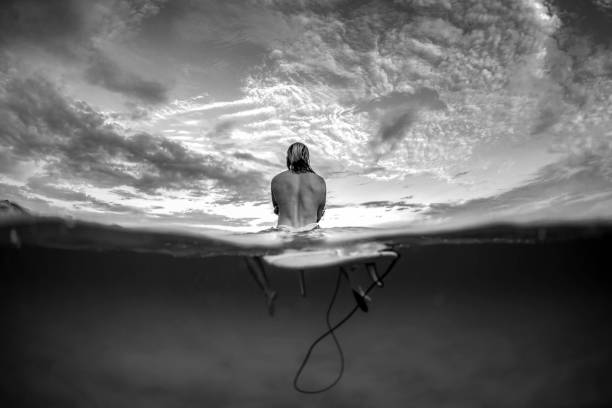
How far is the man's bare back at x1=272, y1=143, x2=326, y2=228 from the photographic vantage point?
231 inches

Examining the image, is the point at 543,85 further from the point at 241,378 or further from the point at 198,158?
the point at 241,378

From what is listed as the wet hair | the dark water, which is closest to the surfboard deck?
the wet hair

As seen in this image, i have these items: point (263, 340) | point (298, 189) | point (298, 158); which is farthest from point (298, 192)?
point (263, 340)

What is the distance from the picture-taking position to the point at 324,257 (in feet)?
26.7

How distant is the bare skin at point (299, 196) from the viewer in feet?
19.2

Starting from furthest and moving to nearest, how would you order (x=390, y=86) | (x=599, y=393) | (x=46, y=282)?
(x=46, y=282)
(x=599, y=393)
(x=390, y=86)

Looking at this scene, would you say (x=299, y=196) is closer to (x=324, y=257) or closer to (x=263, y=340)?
(x=324, y=257)

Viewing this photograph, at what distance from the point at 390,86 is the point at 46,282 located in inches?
977

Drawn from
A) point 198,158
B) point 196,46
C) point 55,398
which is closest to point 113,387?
point 55,398

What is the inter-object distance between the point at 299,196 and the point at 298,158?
0.77 meters

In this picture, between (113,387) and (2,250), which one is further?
(2,250)

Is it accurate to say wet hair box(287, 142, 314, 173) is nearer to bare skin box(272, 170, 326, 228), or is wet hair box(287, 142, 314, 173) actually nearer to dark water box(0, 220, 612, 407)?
bare skin box(272, 170, 326, 228)

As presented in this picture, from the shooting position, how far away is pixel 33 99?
29.8 ft

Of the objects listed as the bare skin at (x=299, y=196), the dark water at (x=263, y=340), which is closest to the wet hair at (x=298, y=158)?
the bare skin at (x=299, y=196)
